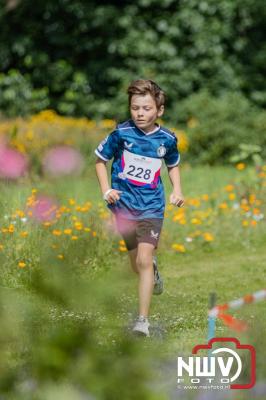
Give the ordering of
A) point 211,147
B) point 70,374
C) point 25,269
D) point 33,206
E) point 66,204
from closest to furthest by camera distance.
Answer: point 70,374
point 25,269
point 33,206
point 66,204
point 211,147

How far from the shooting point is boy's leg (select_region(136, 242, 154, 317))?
184 inches

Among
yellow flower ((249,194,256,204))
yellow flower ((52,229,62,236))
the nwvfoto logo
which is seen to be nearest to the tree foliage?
yellow flower ((249,194,256,204))

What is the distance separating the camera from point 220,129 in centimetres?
1289

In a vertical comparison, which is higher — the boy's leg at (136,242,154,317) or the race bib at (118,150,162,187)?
the race bib at (118,150,162,187)

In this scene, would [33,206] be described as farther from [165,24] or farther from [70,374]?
[165,24]

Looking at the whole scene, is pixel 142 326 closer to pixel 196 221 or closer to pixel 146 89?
pixel 146 89

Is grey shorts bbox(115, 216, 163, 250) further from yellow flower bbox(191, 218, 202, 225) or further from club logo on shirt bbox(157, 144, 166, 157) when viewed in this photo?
yellow flower bbox(191, 218, 202, 225)

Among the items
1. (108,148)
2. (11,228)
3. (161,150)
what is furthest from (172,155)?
(11,228)

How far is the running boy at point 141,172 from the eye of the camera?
481 cm

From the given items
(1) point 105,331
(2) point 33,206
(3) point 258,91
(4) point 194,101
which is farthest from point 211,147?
(1) point 105,331

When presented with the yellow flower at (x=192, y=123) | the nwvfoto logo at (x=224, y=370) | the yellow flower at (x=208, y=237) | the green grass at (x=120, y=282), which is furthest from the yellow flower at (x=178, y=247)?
the yellow flower at (x=192, y=123)

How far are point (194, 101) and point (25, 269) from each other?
26.8 ft

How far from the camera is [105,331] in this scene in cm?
181

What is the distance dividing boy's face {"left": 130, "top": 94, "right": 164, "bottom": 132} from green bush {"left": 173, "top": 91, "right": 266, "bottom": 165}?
26.5ft
